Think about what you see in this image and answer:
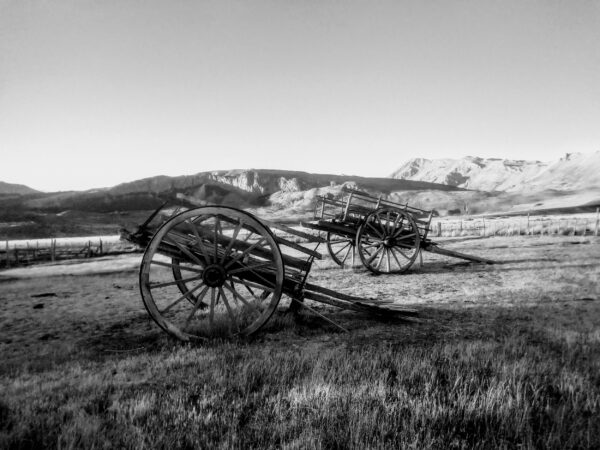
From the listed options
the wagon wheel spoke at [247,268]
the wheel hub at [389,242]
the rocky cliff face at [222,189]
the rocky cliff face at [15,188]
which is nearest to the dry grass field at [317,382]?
the wagon wheel spoke at [247,268]

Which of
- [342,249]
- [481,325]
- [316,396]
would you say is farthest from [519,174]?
[316,396]

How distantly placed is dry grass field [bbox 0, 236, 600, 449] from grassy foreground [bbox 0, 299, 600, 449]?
1 centimetres

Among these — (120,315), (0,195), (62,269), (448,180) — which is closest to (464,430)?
(120,315)

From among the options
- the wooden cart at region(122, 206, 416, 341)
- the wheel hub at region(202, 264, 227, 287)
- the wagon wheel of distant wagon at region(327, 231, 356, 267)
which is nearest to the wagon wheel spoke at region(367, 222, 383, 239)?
the wagon wheel of distant wagon at region(327, 231, 356, 267)

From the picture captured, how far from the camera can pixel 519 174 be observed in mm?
160500

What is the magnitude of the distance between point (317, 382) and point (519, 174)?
188 meters

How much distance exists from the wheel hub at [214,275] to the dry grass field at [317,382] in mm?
723

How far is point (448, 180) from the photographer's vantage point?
17212 cm

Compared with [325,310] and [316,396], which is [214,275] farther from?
[325,310]

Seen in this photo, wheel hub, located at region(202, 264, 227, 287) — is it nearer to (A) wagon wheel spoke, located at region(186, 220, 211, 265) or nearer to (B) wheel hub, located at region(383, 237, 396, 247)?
(A) wagon wheel spoke, located at region(186, 220, 211, 265)

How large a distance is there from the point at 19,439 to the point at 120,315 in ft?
14.6

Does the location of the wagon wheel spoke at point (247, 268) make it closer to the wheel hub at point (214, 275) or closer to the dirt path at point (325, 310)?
the wheel hub at point (214, 275)

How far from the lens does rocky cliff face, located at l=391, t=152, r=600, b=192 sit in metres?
115

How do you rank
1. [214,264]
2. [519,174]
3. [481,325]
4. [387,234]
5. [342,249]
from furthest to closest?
1. [519,174]
2. [342,249]
3. [387,234]
4. [481,325]
5. [214,264]
